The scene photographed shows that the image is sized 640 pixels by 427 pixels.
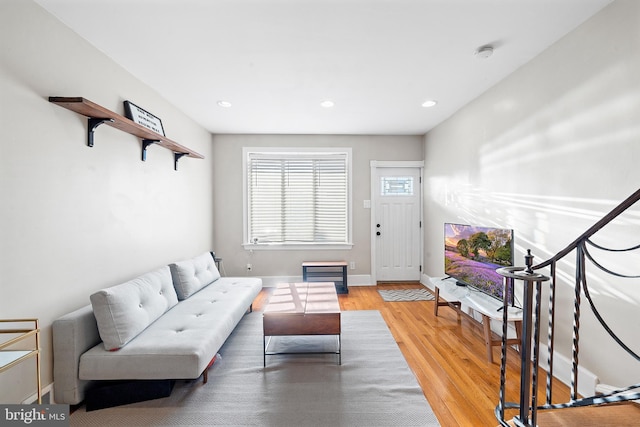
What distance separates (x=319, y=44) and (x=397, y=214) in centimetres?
324

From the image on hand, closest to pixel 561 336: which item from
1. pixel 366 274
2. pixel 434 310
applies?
pixel 434 310

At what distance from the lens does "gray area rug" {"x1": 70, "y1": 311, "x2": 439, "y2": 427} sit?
181cm

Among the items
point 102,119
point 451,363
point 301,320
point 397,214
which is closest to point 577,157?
point 451,363

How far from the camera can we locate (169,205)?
131 inches

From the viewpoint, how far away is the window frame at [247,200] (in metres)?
4.70

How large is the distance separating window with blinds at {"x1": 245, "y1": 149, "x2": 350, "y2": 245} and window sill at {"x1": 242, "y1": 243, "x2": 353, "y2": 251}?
42mm

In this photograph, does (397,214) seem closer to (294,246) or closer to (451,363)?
(294,246)

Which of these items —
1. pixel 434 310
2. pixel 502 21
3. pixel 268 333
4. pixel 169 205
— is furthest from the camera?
pixel 434 310

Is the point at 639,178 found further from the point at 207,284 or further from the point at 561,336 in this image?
the point at 207,284

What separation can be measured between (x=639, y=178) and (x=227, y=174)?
178 inches

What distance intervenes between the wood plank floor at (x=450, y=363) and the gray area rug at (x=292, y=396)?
0.41 feet

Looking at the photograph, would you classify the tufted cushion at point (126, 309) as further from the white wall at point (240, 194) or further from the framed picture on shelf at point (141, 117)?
the white wall at point (240, 194)

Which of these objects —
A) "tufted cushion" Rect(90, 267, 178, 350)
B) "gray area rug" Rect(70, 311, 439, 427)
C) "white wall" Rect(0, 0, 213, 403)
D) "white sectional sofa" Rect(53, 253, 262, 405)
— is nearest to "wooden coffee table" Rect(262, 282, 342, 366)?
"gray area rug" Rect(70, 311, 439, 427)

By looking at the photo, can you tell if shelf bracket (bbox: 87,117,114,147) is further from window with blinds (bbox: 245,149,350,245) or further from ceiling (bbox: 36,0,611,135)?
window with blinds (bbox: 245,149,350,245)
